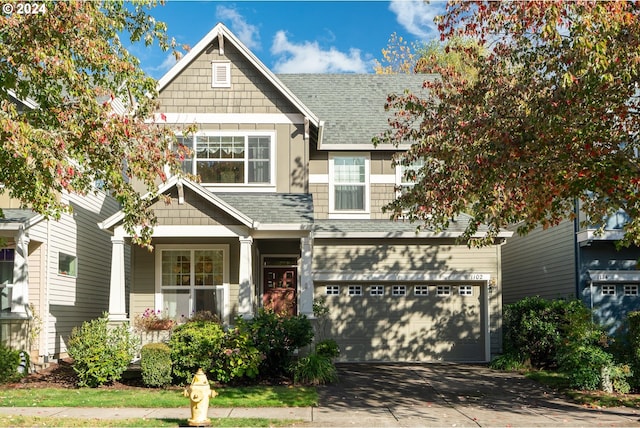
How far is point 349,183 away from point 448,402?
926 cm

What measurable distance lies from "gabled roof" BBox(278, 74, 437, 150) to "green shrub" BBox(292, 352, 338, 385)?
Answer: 7339mm

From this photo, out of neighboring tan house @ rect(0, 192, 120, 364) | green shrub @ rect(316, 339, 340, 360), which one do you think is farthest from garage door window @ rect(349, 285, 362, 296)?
neighboring tan house @ rect(0, 192, 120, 364)

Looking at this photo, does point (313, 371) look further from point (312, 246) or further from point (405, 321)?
point (405, 321)

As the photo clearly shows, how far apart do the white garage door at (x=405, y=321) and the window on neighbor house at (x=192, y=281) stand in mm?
3315

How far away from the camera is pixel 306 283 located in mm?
18344

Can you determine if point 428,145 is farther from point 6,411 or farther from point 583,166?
point 6,411

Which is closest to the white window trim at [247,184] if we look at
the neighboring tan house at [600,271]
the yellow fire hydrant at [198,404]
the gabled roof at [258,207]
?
the gabled roof at [258,207]

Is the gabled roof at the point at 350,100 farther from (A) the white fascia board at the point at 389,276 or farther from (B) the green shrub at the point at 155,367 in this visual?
(B) the green shrub at the point at 155,367

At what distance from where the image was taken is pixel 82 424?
1173cm

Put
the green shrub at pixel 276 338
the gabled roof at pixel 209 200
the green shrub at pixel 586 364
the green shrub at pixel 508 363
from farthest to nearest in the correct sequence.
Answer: the green shrub at pixel 508 363, the gabled roof at pixel 209 200, the green shrub at pixel 276 338, the green shrub at pixel 586 364

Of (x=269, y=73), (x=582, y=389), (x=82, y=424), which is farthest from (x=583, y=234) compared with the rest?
(x=82, y=424)

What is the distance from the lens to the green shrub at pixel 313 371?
16.5 metres

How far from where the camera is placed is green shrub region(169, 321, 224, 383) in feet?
53.8

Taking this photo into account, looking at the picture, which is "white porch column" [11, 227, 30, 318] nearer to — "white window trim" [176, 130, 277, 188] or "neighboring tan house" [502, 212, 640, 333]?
"white window trim" [176, 130, 277, 188]
